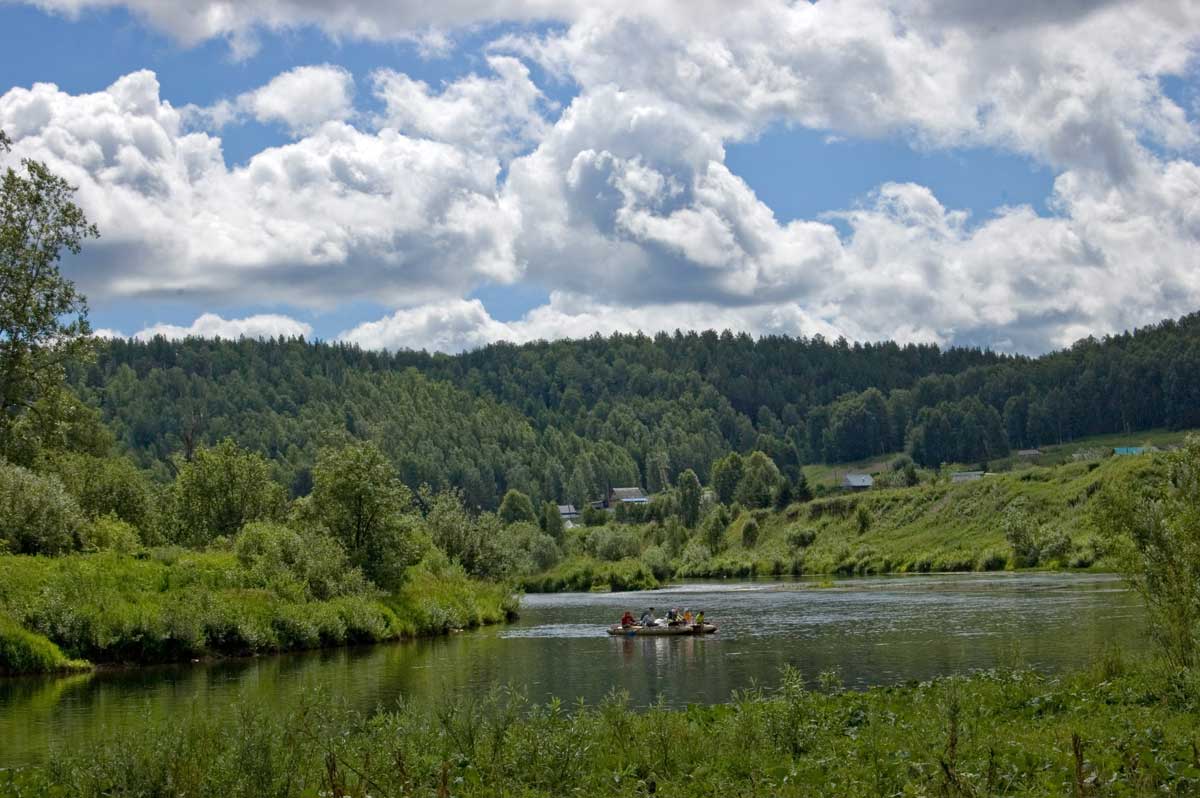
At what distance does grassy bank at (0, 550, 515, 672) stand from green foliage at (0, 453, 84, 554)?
228 cm

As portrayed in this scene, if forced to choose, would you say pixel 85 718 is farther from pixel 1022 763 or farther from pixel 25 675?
pixel 1022 763

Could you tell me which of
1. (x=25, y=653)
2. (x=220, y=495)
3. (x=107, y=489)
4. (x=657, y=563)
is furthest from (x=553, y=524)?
(x=25, y=653)

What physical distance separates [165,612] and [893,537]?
10474 centimetres

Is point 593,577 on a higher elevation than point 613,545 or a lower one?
lower

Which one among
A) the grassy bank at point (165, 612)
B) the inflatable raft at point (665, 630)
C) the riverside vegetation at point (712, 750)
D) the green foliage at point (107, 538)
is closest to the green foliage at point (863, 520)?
→ the inflatable raft at point (665, 630)

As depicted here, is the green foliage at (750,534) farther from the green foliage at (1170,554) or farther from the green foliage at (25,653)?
the green foliage at (1170,554)

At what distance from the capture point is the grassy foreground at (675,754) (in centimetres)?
1553

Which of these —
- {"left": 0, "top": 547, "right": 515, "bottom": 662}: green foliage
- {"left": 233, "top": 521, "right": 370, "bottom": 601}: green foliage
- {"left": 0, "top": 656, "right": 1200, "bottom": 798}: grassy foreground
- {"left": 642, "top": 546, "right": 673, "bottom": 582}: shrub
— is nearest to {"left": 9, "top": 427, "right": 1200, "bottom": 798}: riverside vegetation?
{"left": 0, "top": 656, "right": 1200, "bottom": 798}: grassy foreground

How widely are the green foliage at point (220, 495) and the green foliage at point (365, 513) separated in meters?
25.6

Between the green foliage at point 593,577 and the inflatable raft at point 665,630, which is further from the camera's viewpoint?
the green foliage at point 593,577

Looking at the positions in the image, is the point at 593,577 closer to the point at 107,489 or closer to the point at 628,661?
the point at 107,489

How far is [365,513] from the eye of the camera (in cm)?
6881

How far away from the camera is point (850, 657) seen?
42.7 m

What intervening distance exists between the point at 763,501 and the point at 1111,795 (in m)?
163
